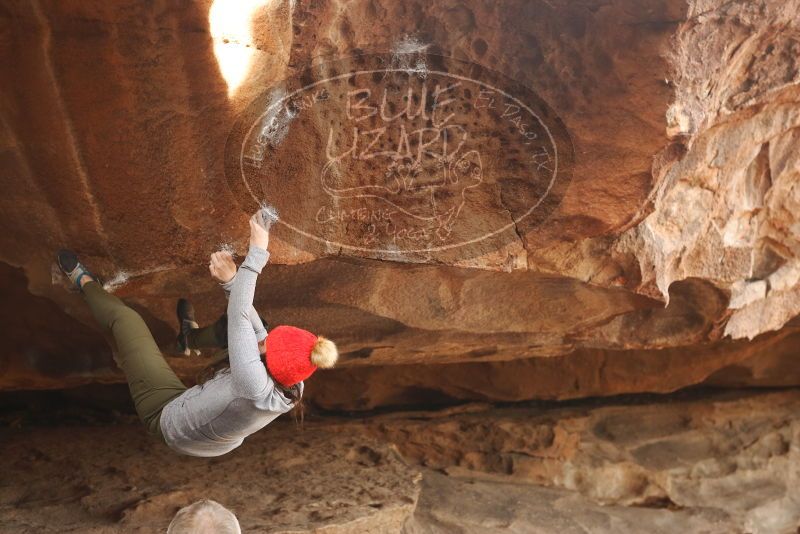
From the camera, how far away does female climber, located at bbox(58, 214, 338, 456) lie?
188cm

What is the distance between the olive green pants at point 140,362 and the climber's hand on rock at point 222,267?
0.30 m

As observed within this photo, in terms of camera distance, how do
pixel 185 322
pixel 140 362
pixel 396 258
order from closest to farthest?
pixel 140 362 → pixel 396 258 → pixel 185 322

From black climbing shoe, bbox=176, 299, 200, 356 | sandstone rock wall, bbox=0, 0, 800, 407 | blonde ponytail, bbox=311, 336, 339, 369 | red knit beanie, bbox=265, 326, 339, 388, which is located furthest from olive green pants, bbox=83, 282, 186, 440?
blonde ponytail, bbox=311, 336, 339, 369

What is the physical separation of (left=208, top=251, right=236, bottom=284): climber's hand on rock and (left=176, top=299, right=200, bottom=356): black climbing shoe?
0.44 m

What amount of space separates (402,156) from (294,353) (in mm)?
618

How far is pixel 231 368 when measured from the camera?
6.24 ft

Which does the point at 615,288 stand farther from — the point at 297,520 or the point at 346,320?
the point at 297,520

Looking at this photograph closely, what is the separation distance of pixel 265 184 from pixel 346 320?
761 millimetres

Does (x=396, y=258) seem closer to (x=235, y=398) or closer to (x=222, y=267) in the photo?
(x=222, y=267)

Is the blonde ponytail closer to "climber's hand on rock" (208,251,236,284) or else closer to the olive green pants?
"climber's hand on rock" (208,251,236,284)

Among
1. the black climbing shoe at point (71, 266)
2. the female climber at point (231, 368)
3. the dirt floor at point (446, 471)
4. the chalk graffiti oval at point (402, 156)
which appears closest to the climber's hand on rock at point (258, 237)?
the female climber at point (231, 368)

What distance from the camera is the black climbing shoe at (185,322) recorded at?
2.37 meters

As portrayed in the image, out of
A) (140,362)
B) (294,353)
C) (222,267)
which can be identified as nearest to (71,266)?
(140,362)

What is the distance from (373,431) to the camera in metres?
3.47
